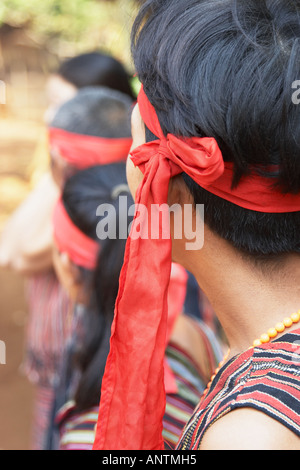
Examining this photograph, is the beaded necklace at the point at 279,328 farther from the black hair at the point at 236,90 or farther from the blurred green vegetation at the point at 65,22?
the blurred green vegetation at the point at 65,22

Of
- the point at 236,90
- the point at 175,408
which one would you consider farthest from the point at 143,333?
the point at 175,408

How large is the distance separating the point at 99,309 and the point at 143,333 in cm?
89

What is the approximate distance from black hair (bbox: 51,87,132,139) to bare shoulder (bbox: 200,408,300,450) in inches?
76.9

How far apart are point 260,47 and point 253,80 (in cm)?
7

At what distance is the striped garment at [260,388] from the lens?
2.93 feet

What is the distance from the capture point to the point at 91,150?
268 centimetres

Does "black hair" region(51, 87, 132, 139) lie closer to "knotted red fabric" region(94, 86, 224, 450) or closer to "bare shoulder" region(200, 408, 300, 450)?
"knotted red fabric" region(94, 86, 224, 450)

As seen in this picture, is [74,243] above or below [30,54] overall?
below

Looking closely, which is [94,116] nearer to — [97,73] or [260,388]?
[97,73]

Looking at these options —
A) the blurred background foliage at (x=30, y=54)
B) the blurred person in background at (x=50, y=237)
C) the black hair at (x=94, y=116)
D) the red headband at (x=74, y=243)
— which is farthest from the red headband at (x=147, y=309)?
the blurred background foliage at (x=30, y=54)

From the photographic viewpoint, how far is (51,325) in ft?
8.70

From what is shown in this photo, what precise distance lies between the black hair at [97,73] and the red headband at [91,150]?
37.3 inches

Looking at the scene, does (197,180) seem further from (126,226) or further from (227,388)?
(126,226)
